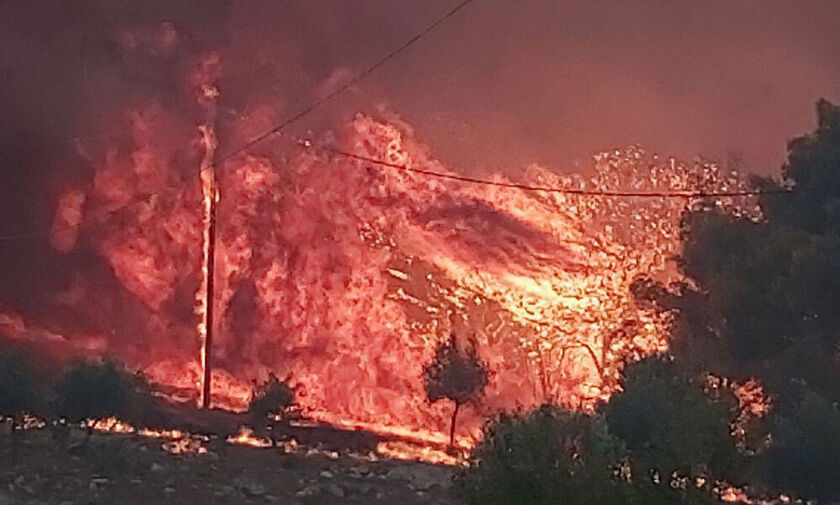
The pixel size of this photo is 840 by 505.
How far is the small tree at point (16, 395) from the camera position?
923 inches

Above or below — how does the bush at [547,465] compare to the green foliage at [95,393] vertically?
below

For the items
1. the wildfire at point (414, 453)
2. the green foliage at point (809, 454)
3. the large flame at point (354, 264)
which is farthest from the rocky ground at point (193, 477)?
the large flame at point (354, 264)

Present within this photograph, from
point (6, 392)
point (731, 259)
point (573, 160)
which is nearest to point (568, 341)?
point (573, 160)

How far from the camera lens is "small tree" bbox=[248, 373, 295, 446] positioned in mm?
28891

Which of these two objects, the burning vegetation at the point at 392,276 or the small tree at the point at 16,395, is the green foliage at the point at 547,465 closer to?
the small tree at the point at 16,395

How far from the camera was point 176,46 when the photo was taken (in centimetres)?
4206

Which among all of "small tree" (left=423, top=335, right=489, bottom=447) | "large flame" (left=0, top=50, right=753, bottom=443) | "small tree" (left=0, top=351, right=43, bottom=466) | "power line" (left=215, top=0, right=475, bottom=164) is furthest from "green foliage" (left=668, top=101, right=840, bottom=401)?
"power line" (left=215, top=0, right=475, bottom=164)

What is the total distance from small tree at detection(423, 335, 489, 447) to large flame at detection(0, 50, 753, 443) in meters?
4.50

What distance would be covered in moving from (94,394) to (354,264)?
1790cm

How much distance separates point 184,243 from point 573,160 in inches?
425

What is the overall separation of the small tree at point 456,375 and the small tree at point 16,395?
33.8 ft

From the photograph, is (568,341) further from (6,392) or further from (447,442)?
(6,392)

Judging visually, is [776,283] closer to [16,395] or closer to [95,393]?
[95,393]

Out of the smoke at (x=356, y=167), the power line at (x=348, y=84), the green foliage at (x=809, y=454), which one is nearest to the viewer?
the green foliage at (x=809, y=454)
